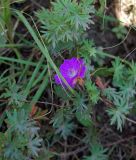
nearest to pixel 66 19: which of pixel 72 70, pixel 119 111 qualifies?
pixel 72 70

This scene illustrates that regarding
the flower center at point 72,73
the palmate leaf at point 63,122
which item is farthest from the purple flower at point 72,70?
the palmate leaf at point 63,122

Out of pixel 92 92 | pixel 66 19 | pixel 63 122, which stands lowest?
pixel 63 122

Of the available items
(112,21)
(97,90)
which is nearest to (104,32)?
(112,21)

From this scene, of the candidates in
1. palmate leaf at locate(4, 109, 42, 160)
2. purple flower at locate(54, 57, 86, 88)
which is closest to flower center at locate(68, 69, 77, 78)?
purple flower at locate(54, 57, 86, 88)

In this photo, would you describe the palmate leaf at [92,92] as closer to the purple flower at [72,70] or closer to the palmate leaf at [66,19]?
the purple flower at [72,70]

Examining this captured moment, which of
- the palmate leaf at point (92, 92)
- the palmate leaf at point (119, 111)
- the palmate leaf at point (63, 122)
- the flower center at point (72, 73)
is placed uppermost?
the flower center at point (72, 73)

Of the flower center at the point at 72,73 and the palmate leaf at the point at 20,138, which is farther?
the flower center at the point at 72,73

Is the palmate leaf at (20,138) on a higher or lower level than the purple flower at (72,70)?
lower

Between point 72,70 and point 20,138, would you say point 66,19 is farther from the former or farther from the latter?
point 20,138

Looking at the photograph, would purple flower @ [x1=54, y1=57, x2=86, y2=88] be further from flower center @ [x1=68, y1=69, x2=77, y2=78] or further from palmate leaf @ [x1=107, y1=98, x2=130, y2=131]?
palmate leaf @ [x1=107, y1=98, x2=130, y2=131]
